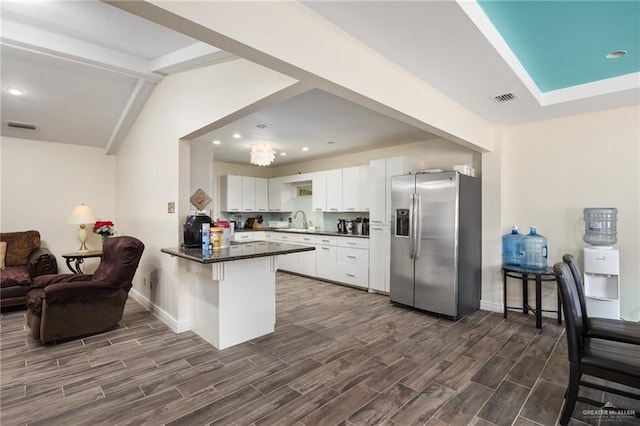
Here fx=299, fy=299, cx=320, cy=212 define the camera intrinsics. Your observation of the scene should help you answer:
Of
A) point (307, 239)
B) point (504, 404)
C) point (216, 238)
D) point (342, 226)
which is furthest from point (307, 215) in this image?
point (504, 404)

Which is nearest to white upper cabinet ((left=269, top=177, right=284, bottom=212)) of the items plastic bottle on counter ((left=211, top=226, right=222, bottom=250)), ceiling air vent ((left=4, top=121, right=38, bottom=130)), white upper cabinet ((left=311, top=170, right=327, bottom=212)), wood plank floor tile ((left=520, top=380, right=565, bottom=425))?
white upper cabinet ((left=311, top=170, right=327, bottom=212))

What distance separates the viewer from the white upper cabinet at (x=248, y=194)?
6.84m

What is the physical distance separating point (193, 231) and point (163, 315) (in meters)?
1.27

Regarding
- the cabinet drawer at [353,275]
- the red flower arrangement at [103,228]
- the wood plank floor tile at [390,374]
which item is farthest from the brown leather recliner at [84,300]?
the cabinet drawer at [353,275]

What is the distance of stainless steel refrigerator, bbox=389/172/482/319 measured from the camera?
365 cm

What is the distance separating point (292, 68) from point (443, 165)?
3.61 metres

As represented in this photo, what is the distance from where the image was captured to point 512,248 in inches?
153

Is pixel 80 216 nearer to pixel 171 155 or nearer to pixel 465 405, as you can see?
pixel 171 155

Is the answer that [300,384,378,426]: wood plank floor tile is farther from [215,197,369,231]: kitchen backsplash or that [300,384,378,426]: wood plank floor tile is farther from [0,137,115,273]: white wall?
[0,137,115,273]: white wall

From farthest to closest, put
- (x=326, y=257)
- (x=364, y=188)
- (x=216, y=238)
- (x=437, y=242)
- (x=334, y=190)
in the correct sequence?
(x=334, y=190) < (x=326, y=257) < (x=364, y=188) < (x=437, y=242) < (x=216, y=238)

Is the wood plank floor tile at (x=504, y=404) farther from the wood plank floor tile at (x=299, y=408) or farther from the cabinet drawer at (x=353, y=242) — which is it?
the cabinet drawer at (x=353, y=242)

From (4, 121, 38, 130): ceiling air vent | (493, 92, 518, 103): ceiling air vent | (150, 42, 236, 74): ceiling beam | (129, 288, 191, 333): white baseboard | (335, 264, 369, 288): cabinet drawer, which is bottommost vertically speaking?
(129, 288, 191, 333): white baseboard

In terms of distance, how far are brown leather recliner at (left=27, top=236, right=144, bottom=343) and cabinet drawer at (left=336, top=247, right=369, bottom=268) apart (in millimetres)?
3153

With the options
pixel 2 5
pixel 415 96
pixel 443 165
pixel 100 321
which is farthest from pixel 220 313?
pixel 443 165
